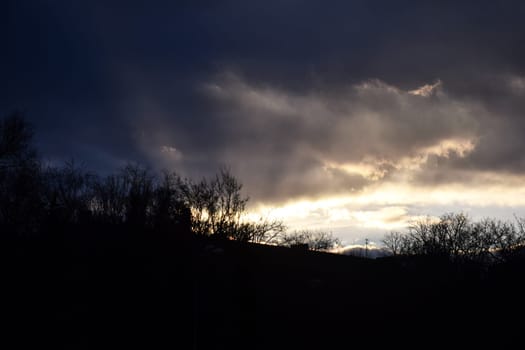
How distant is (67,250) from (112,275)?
4.22m

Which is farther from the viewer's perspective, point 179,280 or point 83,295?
point 179,280

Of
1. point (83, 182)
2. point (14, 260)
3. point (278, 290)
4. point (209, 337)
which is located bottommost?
point (209, 337)

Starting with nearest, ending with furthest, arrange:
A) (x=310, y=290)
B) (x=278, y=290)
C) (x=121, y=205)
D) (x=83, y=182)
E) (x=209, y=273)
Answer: (x=209, y=273) → (x=278, y=290) → (x=310, y=290) → (x=121, y=205) → (x=83, y=182)

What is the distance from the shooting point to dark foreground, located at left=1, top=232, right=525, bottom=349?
21.8m

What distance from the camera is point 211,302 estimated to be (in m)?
25.4

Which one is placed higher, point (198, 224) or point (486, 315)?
point (198, 224)

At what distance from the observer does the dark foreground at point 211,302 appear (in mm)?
21844

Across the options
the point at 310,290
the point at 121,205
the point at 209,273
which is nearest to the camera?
the point at 209,273

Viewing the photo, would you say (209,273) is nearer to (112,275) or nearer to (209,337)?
(209,337)

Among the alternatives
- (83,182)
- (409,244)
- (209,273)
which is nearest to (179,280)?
(209,273)

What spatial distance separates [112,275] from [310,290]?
1789 cm

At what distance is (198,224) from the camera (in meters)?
32.1

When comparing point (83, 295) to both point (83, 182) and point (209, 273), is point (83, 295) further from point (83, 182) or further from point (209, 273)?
point (83, 182)

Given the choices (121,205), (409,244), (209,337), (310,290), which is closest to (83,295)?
(209,337)
